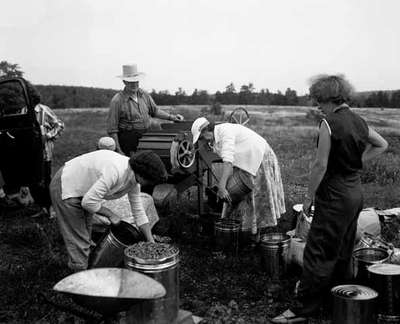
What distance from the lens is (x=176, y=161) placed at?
6328 mm

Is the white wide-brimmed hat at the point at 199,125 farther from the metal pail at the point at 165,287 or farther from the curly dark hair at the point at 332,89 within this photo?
the metal pail at the point at 165,287

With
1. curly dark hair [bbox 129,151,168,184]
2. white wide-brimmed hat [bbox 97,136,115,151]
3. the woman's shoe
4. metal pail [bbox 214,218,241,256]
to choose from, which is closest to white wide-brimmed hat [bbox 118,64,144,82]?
white wide-brimmed hat [bbox 97,136,115,151]

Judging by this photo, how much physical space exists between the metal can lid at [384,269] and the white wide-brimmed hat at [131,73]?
14.5 ft

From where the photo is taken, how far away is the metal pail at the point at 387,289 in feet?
12.9

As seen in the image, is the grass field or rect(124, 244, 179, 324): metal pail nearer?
rect(124, 244, 179, 324): metal pail

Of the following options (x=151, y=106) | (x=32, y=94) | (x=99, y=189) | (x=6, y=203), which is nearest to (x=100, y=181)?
(x=99, y=189)

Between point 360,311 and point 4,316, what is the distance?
2.99m

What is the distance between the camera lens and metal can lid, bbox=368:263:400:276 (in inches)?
157

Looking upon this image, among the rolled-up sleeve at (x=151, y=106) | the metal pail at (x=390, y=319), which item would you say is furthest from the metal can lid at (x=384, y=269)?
the rolled-up sleeve at (x=151, y=106)

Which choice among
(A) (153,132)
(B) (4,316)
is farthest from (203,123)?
(B) (4,316)

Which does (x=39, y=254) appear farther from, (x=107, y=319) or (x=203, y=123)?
(x=107, y=319)

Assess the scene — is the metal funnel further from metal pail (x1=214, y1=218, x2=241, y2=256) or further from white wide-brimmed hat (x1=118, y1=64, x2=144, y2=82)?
white wide-brimmed hat (x1=118, y1=64, x2=144, y2=82)

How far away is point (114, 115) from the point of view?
7.23 metres

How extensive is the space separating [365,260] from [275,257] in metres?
1.03
